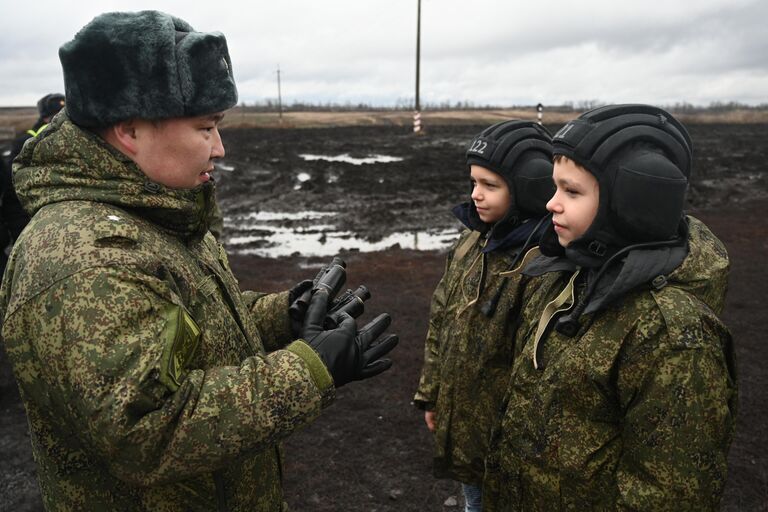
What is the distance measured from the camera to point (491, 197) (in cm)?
284

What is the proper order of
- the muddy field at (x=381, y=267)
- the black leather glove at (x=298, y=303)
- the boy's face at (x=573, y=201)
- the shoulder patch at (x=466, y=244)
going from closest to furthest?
1. the boy's face at (x=573, y=201)
2. the black leather glove at (x=298, y=303)
3. the shoulder patch at (x=466, y=244)
4. the muddy field at (x=381, y=267)

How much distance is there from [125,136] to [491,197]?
5.66 ft

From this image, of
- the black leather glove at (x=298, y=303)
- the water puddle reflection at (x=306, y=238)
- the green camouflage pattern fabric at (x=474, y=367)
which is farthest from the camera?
the water puddle reflection at (x=306, y=238)

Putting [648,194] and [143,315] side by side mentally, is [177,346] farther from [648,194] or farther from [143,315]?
[648,194]

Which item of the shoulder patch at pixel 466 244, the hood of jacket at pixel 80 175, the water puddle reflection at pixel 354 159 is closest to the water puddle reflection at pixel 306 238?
the shoulder patch at pixel 466 244

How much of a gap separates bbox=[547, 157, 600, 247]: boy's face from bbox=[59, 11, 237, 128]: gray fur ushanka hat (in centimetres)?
121

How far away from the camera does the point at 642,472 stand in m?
1.74

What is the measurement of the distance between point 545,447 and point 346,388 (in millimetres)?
3147

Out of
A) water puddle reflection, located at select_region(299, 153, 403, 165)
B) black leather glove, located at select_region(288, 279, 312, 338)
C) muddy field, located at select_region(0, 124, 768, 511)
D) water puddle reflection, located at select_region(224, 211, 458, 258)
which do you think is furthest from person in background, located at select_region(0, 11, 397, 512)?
water puddle reflection, located at select_region(299, 153, 403, 165)

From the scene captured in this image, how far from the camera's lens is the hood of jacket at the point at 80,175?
62.4 inches

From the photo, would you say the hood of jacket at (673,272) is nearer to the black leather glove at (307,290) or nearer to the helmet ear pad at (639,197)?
the helmet ear pad at (639,197)

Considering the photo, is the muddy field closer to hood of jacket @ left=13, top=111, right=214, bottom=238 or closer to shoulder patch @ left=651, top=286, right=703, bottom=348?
shoulder patch @ left=651, top=286, right=703, bottom=348

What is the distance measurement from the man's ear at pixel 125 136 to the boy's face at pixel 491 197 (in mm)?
1676

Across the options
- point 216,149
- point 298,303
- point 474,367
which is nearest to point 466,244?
point 474,367
